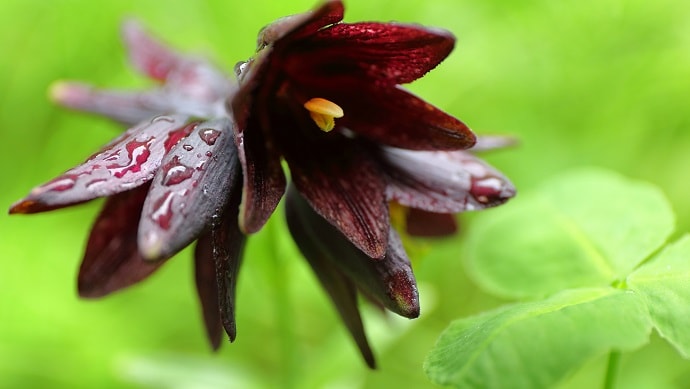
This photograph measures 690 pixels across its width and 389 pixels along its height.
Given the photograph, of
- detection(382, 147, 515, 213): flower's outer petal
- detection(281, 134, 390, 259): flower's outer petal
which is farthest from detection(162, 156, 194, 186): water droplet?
detection(382, 147, 515, 213): flower's outer petal

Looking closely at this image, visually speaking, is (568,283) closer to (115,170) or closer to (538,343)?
(538,343)

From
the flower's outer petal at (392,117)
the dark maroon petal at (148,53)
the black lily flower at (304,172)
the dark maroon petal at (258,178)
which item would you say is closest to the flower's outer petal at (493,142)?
the black lily flower at (304,172)

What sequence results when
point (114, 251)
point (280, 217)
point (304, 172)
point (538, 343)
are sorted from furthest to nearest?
point (280, 217), point (114, 251), point (304, 172), point (538, 343)

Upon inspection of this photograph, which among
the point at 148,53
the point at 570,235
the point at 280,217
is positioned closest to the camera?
the point at 570,235

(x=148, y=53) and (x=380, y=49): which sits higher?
(x=380, y=49)

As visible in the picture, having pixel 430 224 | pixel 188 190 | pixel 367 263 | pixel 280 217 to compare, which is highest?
pixel 188 190

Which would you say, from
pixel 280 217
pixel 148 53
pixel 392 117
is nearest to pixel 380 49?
pixel 392 117

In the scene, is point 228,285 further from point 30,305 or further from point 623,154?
point 623,154
